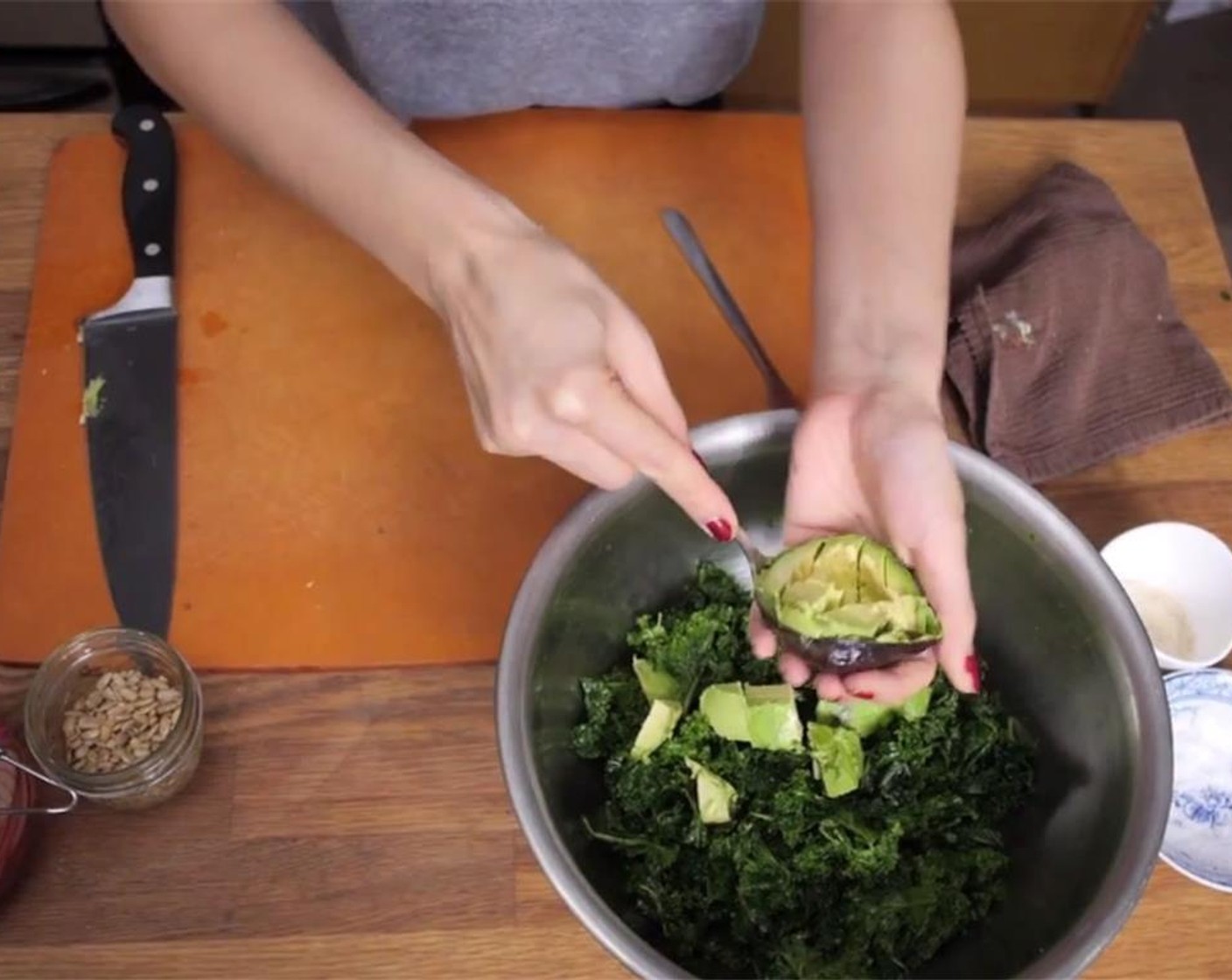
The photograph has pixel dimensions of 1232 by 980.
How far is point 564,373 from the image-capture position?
83 centimetres

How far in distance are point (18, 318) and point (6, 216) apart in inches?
4.8

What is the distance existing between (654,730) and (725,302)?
456 mm

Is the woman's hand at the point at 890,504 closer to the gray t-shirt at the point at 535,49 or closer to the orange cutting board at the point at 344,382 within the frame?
the orange cutting board at the point at 344,382

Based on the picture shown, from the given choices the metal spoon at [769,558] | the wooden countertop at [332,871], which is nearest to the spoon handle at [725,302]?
the metal spoon at [769,558]

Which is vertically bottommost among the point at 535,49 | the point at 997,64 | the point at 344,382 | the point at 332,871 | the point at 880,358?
the point at 332,871

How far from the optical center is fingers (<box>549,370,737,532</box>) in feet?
2.71

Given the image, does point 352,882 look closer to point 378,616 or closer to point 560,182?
point 378,616

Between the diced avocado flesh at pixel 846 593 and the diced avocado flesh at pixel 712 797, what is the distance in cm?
13

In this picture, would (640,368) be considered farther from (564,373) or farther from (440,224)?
(440,224)

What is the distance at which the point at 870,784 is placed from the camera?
95cm

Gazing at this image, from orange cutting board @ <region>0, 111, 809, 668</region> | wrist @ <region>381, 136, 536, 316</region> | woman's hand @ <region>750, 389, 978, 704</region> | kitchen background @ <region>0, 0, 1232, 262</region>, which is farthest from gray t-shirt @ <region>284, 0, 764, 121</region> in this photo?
kitchen background @ <region>0, 0, 1232, 262</region>

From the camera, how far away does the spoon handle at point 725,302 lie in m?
1.14

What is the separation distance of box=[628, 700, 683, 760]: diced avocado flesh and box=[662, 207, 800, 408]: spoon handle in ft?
1.06

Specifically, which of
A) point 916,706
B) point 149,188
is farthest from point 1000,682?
point 149,188
